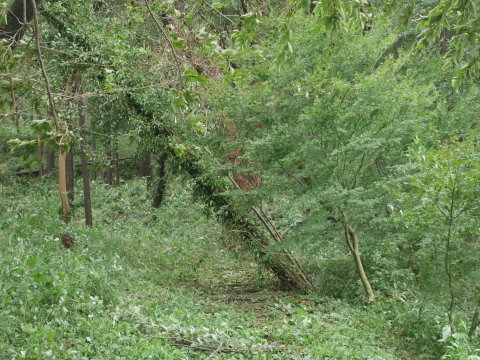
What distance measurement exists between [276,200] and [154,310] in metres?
5.05

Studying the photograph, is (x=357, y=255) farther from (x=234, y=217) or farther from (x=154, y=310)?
(x=154, y=310)

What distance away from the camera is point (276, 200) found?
1070 cm

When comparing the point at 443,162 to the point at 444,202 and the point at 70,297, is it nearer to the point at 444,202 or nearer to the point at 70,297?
the point at 444,202

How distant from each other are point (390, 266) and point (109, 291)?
5.11m

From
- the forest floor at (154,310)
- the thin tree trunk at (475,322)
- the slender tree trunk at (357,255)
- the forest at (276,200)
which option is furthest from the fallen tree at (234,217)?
the thin tree trunk at (475,322)

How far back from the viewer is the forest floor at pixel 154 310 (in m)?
4.65

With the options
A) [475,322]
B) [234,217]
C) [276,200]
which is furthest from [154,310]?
[276,200]

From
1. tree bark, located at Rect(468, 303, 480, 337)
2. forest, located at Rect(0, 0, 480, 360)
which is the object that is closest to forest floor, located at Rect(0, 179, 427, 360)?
forest, located at Rect(0, 0, 480, 360)

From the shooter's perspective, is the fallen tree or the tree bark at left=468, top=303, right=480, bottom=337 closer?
the tree bark at left=468, top=303, right=480, bottom=337

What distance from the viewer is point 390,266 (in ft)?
28.3

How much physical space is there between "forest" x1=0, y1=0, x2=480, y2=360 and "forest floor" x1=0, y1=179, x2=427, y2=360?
0.10 feet

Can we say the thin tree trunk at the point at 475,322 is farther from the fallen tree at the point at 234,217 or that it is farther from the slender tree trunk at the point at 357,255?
the fallen tree at the point at 234,217

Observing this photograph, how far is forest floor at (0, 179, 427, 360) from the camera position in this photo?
465 cm

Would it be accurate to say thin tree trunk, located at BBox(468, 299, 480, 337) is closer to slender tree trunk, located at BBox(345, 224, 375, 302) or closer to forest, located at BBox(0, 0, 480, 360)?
forest, located at BBox(0, 0, 480, 360)
